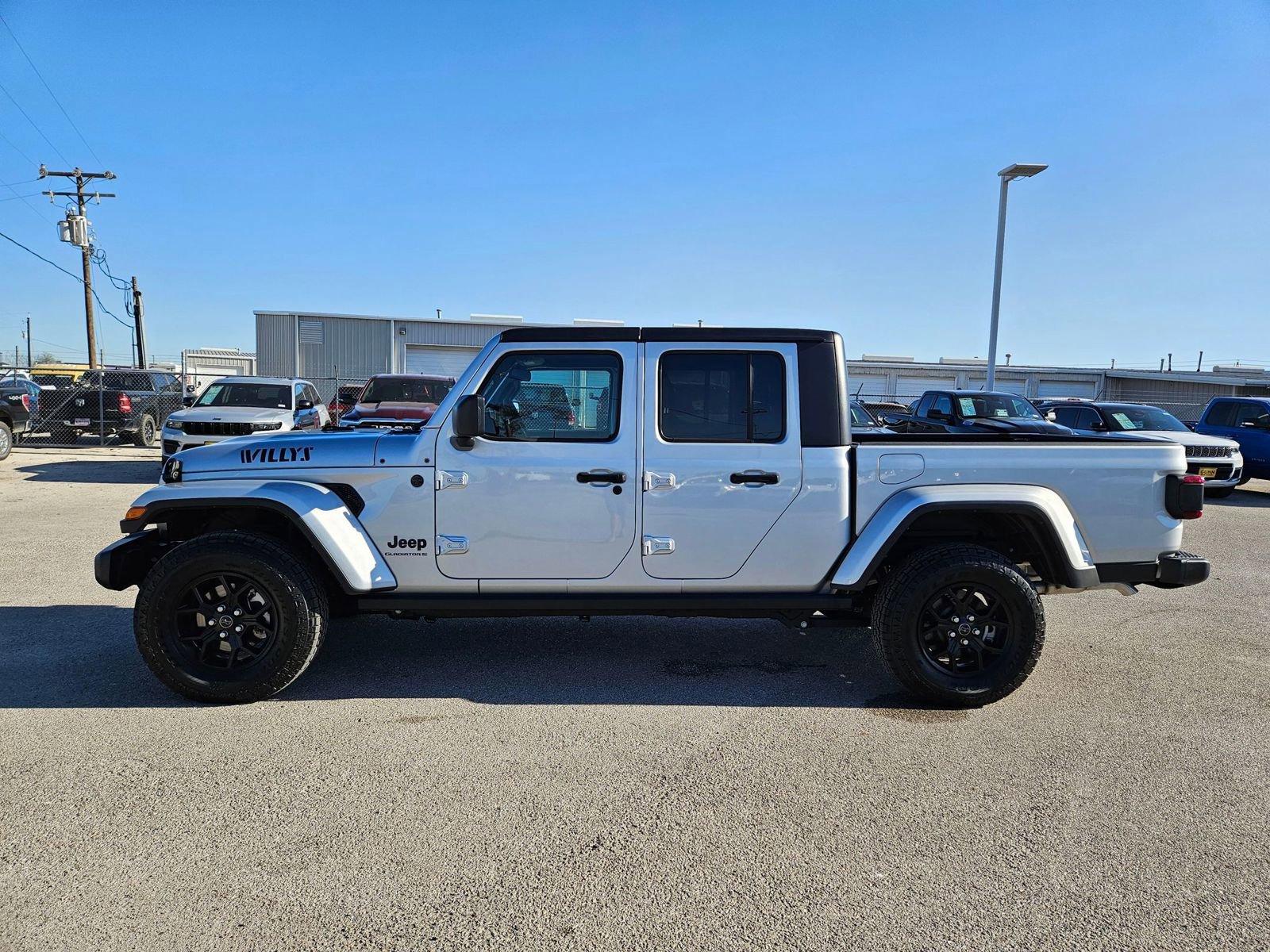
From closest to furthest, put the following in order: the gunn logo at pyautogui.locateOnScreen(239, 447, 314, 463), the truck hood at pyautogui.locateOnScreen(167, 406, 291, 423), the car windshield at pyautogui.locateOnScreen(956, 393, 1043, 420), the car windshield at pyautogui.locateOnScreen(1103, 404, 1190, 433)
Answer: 1. the gunn logo at pyautogui.locateOnScreen(239, 447, 314, 463)
2. the truck hood at pyautogui.locateOnScreen(167, 406, 291, 423)
3. the car windshield at pyautogui.locateOnScreen(1103, 404, 1190, 433)
4. the car windshield at pyautogui.locateOnScreen(956, 393, 1043, 420)

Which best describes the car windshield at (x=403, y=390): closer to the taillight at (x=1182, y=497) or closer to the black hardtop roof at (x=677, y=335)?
the black hardtop roof at (x=677, y=335)

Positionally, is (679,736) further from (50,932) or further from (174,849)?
(50,932)

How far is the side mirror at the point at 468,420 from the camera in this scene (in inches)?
165

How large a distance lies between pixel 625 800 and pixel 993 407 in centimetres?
1313

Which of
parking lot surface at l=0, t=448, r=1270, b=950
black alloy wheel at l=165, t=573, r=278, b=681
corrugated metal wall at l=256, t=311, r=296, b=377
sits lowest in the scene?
parking lot surface at l=0, t=448, r=1270, b=950

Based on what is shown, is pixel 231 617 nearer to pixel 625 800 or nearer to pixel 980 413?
pixel 625 800

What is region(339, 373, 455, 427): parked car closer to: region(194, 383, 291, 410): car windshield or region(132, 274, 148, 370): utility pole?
region(194, 383, 291, 410): car windshield

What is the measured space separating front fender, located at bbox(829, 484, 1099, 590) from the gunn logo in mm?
2896

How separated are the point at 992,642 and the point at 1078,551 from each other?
0.66 metres

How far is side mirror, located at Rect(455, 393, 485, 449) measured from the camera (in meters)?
4.19

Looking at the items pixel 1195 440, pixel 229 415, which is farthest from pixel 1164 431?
pixel 229 415

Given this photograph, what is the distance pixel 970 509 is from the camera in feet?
14.3

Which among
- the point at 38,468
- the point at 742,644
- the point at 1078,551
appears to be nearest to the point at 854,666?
the point at 742,644

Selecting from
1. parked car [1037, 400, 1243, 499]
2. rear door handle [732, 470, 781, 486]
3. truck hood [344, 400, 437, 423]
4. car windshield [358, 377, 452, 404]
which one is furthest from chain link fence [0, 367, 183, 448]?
parked car [1037, 400, 1243, 499]
